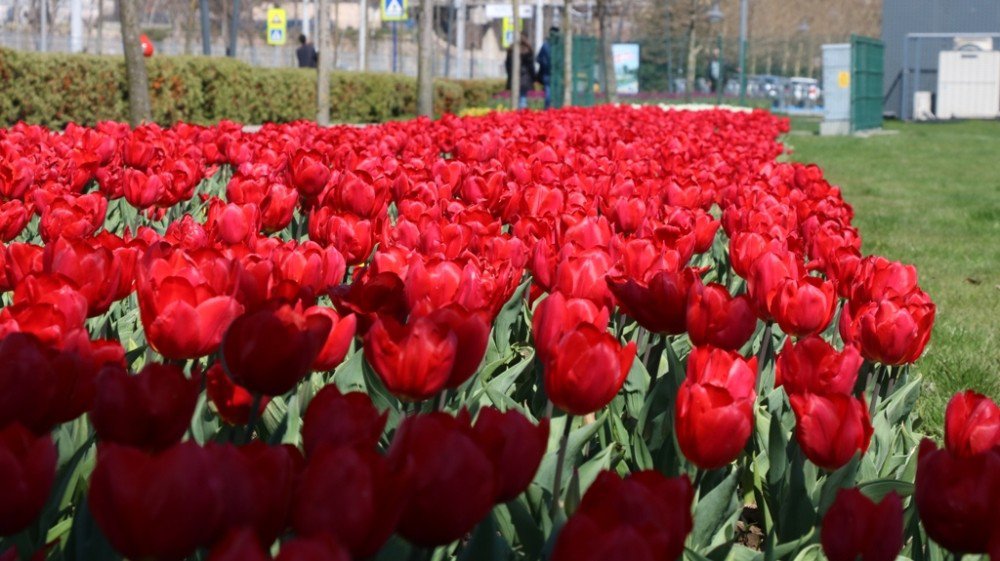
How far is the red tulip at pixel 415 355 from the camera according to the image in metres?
1.49

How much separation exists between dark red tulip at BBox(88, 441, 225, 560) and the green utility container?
95.8 feet

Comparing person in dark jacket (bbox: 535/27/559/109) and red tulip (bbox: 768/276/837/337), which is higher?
person in dark jacket (bbox: 535/27/559/109)

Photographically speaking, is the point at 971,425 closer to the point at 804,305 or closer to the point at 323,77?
the point at 804,305

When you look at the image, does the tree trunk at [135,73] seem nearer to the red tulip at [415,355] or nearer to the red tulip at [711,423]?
the red tulip at [415,355]

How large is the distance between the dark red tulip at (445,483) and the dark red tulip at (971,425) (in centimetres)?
71

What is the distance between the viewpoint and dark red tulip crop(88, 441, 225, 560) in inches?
39.1

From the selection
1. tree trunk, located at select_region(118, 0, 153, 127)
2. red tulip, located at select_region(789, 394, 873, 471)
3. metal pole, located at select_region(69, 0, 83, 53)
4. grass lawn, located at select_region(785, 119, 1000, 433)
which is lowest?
grass lawn, located at select_region(785, 119, 1000, 433)

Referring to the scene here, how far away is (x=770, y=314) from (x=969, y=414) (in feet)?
2.64

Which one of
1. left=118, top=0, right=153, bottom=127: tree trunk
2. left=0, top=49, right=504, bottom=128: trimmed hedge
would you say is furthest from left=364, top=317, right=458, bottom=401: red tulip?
left=0, top=49, right=504, bottom=128: trimmed hedge

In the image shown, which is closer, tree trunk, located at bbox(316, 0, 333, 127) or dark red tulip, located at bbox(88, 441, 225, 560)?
dark red tulip, located at bbox(88, 441, 225, 560)

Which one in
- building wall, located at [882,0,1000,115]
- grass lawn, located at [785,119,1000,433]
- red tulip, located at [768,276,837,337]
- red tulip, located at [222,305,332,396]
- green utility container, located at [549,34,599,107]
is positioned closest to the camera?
red tulip, located at [222,305,332,396]

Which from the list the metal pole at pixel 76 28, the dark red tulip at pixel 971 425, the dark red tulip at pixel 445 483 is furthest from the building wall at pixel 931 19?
the dark red tulip at pixel 445 483

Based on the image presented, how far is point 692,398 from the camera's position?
152cm

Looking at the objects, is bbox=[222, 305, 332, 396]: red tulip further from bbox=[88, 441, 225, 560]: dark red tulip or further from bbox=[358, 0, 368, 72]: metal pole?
bbox=[358, 0, 368, 72]: metal pole
